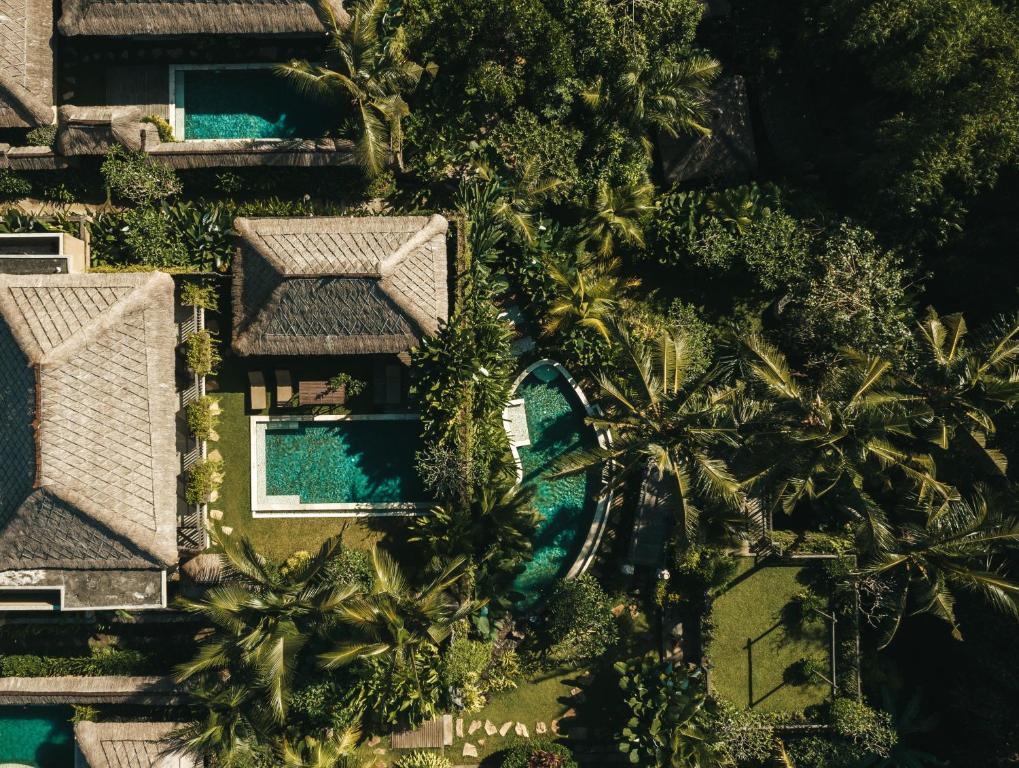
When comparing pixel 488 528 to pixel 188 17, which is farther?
pixel 488 528

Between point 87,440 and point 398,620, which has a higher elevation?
point 87,440

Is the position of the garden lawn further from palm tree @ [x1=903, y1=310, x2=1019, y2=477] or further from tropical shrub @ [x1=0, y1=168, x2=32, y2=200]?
palm tree @ [x1=903, y1=310, x2=1019, y2=477]

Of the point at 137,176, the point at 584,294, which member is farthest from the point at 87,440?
the point at 584,294

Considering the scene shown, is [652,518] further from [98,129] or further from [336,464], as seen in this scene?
[98,129]

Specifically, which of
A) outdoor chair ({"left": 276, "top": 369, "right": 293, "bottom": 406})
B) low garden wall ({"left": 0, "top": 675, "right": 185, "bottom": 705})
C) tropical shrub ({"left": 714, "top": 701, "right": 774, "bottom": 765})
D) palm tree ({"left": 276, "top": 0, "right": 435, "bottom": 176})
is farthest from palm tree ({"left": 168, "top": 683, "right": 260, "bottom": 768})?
palm tree ({"left": 276, "top": 0, "right": 435, "bottom": 176})

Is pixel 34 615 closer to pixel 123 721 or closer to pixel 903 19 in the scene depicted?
pixel 123 721

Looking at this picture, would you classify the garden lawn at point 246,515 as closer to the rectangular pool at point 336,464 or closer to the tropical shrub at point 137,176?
the rectangular pool at point 336,464

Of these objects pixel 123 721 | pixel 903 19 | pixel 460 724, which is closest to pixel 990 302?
pixel 903 19

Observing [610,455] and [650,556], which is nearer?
[610,455]
